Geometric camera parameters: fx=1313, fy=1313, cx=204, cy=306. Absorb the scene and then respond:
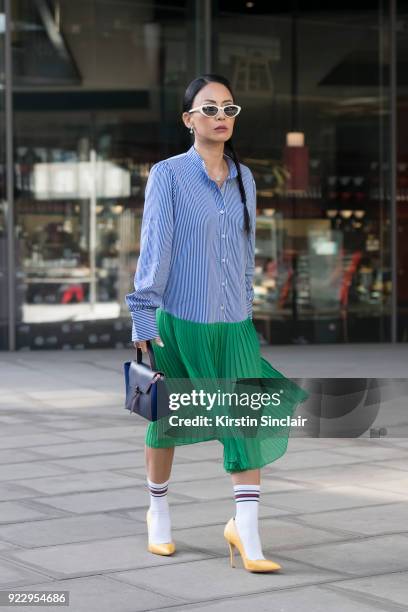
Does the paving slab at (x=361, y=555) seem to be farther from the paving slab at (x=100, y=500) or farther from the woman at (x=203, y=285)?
the paving slab at (x=100, y=500)

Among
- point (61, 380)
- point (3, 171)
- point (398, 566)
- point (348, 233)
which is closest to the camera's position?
point (398, 566)

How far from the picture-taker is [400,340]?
15.7m

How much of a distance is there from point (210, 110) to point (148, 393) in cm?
110

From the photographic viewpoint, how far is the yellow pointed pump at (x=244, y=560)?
4.76 metres

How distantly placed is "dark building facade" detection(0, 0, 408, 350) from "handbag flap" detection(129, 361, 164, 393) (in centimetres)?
966

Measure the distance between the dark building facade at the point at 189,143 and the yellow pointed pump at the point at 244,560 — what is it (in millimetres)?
9813

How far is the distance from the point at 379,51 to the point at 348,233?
7.12 ft

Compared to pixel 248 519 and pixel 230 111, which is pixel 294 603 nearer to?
pixel 248 519

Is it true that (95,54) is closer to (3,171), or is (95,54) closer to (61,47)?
(61,47)

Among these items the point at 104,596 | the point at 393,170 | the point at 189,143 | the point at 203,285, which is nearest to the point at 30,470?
the point at 203,285

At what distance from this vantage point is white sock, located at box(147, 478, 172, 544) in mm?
5090

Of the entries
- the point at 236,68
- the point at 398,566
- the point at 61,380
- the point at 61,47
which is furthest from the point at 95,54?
the point at 398,566

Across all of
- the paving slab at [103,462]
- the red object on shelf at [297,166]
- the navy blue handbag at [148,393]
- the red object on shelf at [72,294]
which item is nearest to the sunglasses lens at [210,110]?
the navy blue handbag at [148,393]

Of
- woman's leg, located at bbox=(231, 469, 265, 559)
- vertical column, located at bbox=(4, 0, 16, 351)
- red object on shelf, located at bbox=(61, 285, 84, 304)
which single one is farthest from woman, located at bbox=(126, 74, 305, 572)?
red object on shelf, located at bbox=(61, 285, 84, 304)
